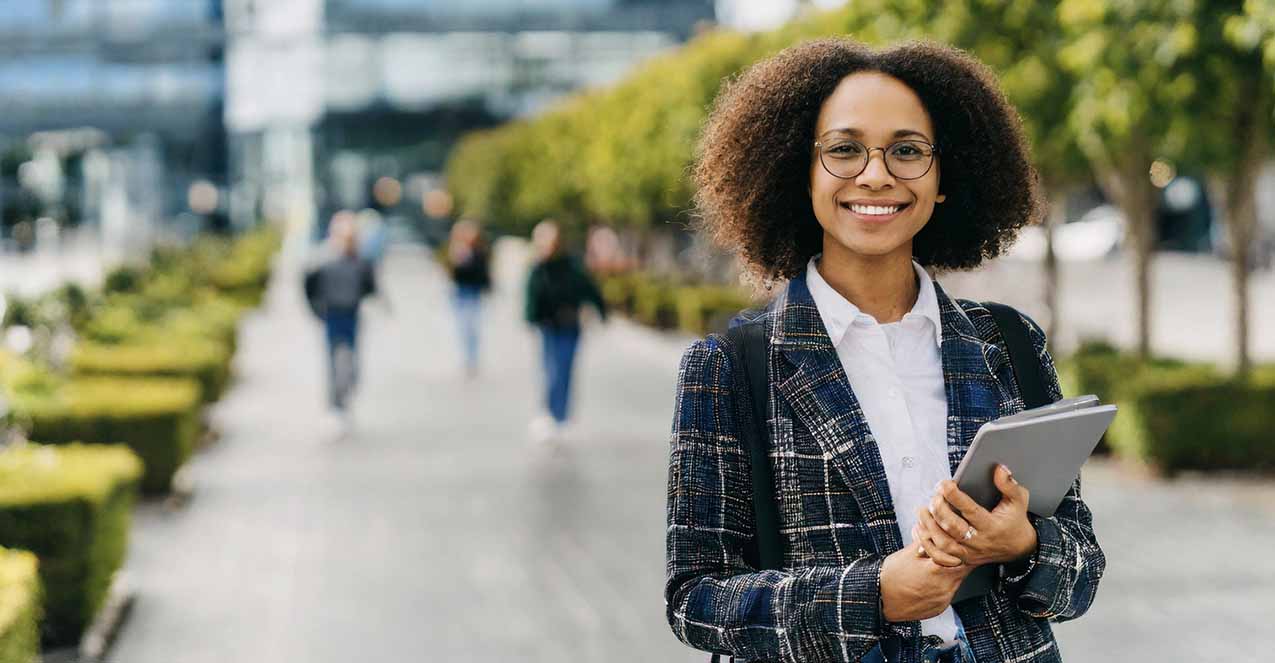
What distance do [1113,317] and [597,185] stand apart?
951 centimetres

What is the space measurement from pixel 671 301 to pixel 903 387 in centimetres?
2518

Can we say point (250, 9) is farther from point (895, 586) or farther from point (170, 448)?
point (895, 586)

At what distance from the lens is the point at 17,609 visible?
509cm

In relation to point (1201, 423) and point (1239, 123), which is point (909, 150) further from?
point (1239, 123)

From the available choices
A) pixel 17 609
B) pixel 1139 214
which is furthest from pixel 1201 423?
pixel 17 609

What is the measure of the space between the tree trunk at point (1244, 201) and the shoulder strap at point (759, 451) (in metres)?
10.5

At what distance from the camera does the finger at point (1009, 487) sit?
213 centimetres

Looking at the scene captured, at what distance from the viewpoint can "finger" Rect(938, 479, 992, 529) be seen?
2.10m

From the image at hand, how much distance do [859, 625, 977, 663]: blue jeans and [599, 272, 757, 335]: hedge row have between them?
20.3 m

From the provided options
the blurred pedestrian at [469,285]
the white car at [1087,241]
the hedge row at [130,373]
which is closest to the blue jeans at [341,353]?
the hedge row at [130,373]

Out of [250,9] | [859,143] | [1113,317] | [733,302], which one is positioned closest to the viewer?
[859,143]

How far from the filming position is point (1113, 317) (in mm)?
31062

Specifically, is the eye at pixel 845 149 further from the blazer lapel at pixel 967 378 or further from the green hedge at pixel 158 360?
the green hedge at pixel 158 360

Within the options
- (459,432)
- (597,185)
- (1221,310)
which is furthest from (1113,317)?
(459,432)
